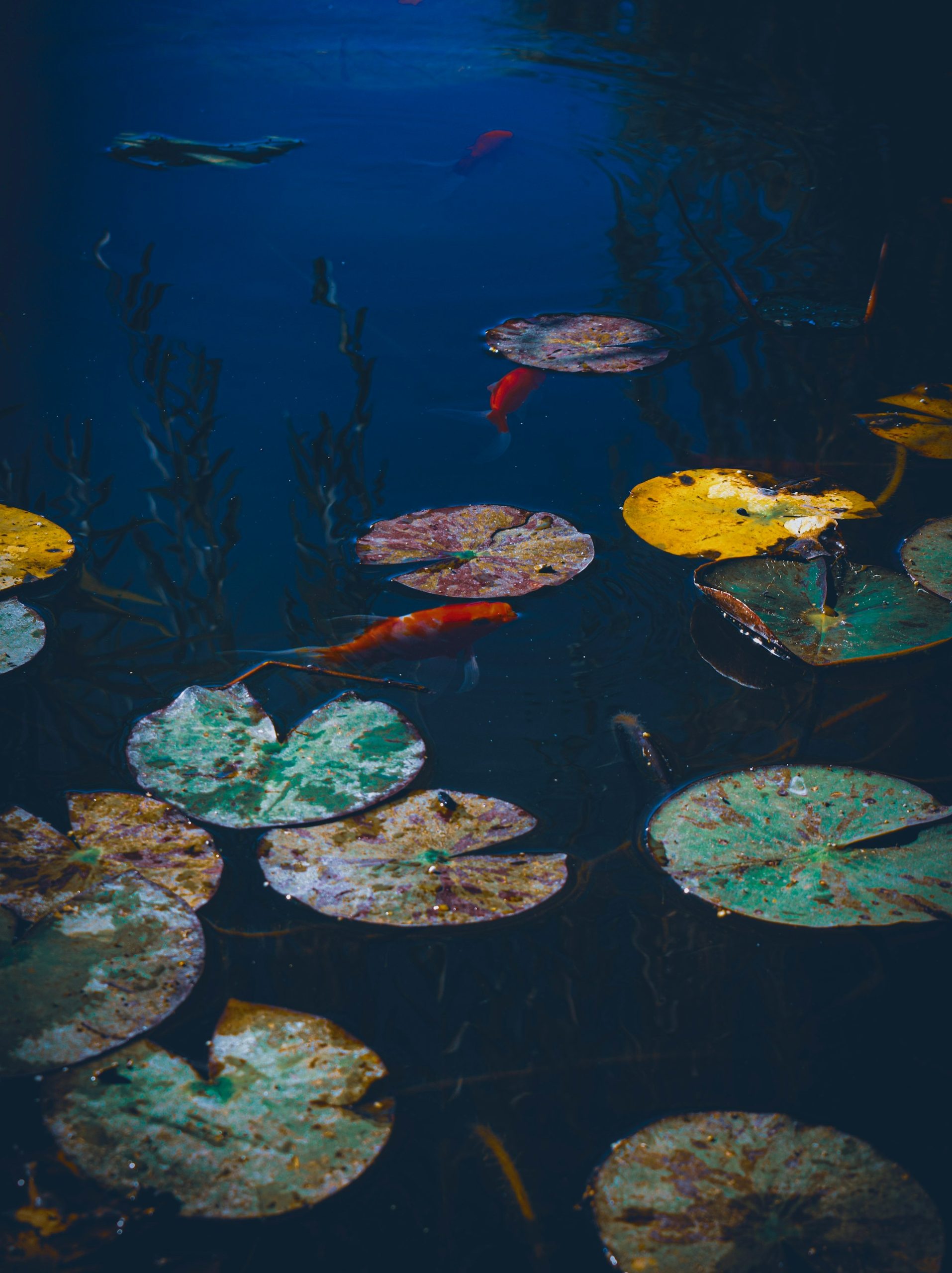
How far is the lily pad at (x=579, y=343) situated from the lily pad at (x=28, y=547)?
3.32 feet

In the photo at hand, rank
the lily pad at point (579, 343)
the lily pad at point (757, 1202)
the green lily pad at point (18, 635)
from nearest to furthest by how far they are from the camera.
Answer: the lily pad at point (757, 1202) → the green lily pad at point (18, 635) → the lily pad at point (579, 343)

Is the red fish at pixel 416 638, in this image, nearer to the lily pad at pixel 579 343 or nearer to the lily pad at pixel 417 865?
the lily pad at pixel 417 865

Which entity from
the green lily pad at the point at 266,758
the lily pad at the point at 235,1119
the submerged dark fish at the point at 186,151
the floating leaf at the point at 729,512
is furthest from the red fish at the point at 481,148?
the lily pad at the point at 235,1119

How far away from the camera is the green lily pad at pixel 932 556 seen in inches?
53.2

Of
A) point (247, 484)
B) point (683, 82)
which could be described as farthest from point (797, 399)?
point (683, 82)

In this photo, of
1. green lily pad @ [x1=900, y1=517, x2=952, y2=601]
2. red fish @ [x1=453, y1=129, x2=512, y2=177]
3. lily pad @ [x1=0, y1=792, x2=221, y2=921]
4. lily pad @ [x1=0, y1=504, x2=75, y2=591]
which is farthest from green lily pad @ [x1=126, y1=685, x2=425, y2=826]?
red fish @ [x1=453, y1=129, x2=512, y2=177]

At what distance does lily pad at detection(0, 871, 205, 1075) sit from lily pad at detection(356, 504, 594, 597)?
2.07 feet

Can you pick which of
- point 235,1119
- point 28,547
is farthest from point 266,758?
point 28,547

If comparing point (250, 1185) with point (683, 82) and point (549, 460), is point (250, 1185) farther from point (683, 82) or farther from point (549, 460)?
point (683, 82)

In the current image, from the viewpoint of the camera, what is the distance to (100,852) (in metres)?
0.99

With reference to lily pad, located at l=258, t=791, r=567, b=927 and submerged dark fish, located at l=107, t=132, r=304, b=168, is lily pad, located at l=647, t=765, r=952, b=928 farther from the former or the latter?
submerged dark fish, located at l=107, t=132, r=304, b=168

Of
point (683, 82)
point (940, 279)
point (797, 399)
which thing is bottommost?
point (797, 399)

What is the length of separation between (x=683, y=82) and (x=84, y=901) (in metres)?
3.54

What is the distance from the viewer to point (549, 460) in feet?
5.51
